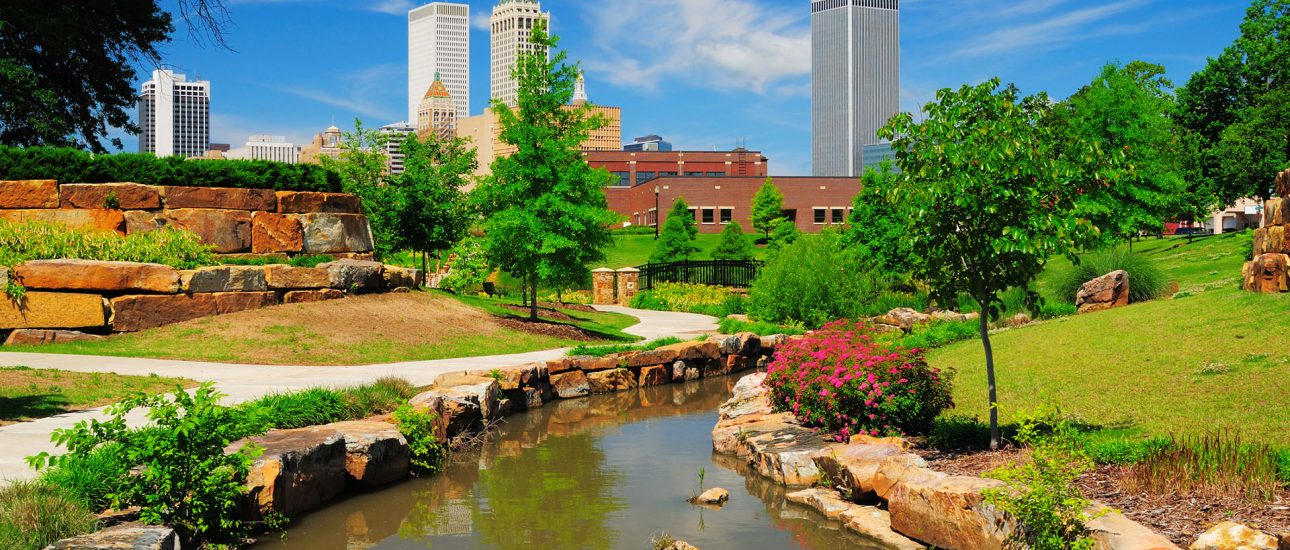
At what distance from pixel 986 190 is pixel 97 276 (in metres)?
14.9

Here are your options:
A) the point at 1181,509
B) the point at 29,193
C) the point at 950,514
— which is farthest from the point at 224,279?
the point at 1181,509

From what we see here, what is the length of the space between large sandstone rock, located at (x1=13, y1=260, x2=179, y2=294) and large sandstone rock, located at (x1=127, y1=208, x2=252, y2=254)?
269 centimetres

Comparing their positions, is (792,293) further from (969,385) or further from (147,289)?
(147,289)

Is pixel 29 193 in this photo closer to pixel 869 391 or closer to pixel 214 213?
pixel 214 213

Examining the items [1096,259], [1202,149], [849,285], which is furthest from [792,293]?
[1202,149]

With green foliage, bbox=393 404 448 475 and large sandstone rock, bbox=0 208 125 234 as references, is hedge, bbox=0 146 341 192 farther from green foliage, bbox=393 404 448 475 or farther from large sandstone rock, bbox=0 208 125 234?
green foliage, bbox=393 404 448 475

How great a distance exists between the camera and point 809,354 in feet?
35.8

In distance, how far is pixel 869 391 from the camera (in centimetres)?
944

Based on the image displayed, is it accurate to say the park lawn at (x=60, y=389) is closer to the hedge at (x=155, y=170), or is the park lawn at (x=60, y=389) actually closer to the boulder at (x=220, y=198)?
the boulder at (x=220, y=198)

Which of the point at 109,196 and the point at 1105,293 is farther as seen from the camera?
the point at 109,196

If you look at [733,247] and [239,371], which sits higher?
[733,247]

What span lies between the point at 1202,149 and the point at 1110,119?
15.6 meters

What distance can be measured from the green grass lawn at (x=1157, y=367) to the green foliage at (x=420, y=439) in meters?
5.86

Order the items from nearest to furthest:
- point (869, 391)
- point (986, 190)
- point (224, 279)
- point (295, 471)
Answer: point (295, 471)
point (986, 190)
point (869, 391)
point (224, 279)
